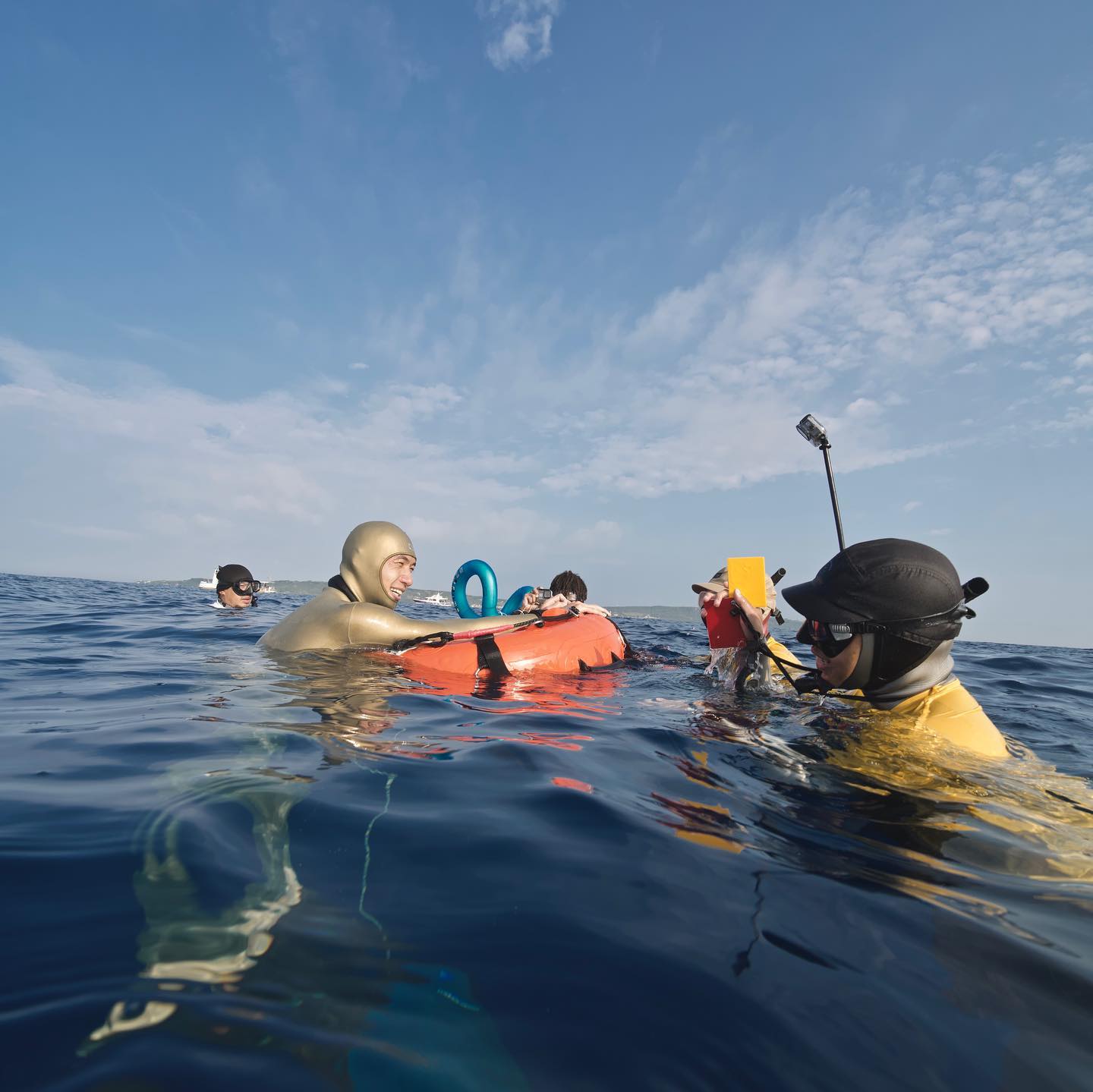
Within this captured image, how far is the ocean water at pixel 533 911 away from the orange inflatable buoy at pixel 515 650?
7.78ft

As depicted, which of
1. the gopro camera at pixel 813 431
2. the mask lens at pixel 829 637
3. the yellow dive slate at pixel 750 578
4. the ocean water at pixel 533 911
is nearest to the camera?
the ocean water at pixel 533 911

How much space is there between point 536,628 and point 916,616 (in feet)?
14.3

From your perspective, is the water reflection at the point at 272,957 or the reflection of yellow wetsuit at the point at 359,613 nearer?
the water reflection at the point at 272,957

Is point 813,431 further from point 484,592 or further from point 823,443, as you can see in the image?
point 484,592

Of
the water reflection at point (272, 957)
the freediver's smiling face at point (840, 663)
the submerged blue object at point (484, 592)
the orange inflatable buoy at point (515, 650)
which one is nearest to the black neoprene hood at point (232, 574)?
the submerged blue object at point (484, 592)

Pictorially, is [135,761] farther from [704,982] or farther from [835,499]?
[835,499]

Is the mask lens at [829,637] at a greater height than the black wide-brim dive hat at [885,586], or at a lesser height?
lesser

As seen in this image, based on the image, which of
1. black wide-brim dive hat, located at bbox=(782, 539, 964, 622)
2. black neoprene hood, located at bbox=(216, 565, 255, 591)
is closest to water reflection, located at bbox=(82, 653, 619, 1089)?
black wide-brim dive hat, located at bbox=(782, 539, 964, 622)

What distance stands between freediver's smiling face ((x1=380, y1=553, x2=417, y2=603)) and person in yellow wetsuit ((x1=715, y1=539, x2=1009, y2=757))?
4722mm

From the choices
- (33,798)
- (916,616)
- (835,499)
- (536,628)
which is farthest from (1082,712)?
(33,798)

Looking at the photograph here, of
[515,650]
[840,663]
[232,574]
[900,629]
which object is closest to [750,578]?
[840,663]

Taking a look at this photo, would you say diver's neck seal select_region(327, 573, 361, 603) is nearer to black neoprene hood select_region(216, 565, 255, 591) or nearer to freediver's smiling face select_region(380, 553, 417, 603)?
freediver's smiling face select_region(380, 553, 417, 603)

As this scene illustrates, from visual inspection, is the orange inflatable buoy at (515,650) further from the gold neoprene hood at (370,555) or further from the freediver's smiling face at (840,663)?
the freediver's smiling face at (840,663)

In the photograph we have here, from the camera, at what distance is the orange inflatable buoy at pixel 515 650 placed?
657 cm
